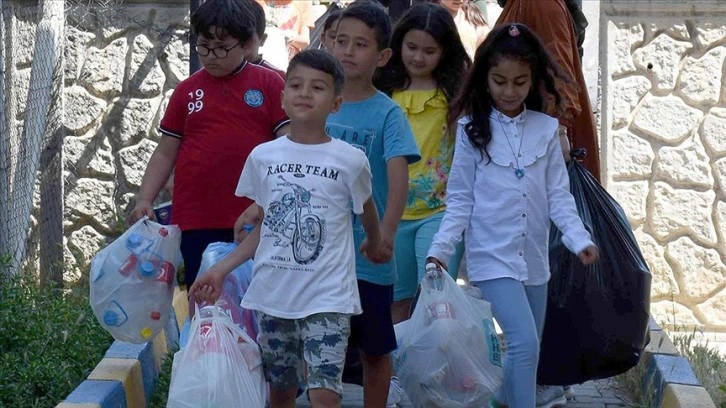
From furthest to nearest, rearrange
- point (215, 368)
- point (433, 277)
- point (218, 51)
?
1. point (218, 51)
2. point (433, 277)
3. point (215, 368)

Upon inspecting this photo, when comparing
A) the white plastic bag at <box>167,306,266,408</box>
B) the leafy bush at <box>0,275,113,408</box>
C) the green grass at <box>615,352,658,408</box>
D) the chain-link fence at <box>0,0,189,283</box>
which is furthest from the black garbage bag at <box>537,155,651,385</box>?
the chain-link fence at <box>0,0,189,283</box>

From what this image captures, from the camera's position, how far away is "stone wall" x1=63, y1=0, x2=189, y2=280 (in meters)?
8.10

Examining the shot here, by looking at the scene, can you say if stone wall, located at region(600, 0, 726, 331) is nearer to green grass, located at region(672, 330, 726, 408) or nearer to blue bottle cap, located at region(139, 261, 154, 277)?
green grass, located at region(672, 330, 726, 408)

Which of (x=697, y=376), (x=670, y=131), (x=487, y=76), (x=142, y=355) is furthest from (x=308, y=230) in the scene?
(x=670, y=131)

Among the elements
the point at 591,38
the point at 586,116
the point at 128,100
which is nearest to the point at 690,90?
the point at 591,38

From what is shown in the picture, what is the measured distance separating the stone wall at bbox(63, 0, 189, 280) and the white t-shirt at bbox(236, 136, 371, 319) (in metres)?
4.13

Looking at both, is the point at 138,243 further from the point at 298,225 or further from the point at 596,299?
the point at 596,299

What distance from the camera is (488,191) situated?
15.2 feet

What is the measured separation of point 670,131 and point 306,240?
4720 mm

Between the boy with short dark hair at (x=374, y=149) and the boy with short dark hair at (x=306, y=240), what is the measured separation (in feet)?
0.95

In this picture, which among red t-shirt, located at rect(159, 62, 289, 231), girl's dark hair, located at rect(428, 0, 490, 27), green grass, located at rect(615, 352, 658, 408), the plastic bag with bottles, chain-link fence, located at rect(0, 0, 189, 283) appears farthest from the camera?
chain-link fence, located at rect(0, 0, 189, 283)

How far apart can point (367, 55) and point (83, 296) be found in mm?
2768

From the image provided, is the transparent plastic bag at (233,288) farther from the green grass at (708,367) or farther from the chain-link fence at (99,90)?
the chain-link fence at (99,90)

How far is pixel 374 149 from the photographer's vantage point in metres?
4.57
